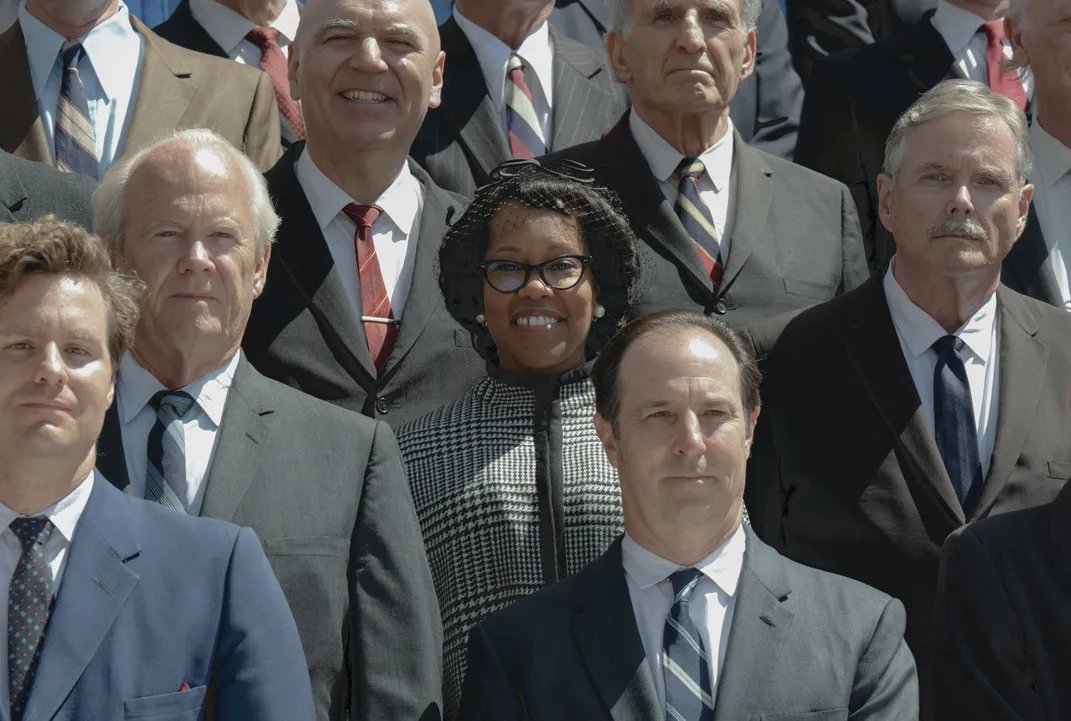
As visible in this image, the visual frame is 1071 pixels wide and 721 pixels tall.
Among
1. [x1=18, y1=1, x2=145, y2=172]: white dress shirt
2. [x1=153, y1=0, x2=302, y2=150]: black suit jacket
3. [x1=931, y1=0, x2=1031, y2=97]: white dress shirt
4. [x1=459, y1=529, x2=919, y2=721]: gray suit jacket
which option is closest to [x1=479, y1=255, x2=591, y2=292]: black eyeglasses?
[x1=459, y1=529, x2=919, y2=721]: gray suit jacket

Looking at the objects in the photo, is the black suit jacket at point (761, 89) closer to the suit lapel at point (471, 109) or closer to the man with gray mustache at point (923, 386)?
the suit lapel at point (471, 109)

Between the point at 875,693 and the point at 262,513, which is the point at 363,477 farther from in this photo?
the point at 875,693

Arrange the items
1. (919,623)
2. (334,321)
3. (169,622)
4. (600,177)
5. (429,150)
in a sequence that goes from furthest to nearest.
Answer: (429,150) → (600,177) → (334,321) → (919,623) → (169,622)

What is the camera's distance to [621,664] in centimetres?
408

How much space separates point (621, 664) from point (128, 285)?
53.0 inches

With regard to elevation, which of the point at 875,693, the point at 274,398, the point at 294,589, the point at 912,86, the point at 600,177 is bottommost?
the point at 875,693

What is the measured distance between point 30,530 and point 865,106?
11.7 ft

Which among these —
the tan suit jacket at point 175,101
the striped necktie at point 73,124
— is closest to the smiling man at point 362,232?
the tan suit jacket at point 175,101

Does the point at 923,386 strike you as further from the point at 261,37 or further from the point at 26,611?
the point at 261,37

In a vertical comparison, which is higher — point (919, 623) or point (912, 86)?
point (912, 86)

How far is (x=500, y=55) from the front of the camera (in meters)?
6.38

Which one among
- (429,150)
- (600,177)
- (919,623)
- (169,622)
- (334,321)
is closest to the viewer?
(169,622)

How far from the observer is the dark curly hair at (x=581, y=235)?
199 inches

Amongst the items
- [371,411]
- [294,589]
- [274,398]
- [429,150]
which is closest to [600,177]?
[429,150]
